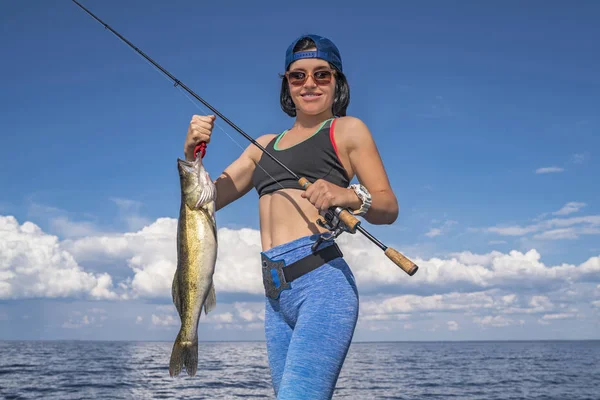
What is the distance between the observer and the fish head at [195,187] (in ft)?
13.2

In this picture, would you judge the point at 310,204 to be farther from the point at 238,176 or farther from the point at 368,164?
the point at 238,176

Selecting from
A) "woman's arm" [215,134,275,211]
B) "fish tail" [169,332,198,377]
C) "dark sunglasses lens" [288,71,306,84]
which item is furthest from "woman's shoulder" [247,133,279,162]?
"fish tail" [169,332,198,377]

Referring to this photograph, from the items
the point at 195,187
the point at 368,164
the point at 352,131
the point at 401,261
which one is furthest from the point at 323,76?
the point at 401,261

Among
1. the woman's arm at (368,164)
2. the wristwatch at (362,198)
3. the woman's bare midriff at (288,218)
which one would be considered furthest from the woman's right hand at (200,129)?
the wristwatch at (362,198)

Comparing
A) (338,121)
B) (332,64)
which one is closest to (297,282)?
(338,121)

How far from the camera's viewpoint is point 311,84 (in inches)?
166

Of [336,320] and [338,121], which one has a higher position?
[338,121]

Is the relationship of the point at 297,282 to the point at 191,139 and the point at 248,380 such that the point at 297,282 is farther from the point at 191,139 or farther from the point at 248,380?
the point at 248,380

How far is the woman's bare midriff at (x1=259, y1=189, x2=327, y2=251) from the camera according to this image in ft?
12.5

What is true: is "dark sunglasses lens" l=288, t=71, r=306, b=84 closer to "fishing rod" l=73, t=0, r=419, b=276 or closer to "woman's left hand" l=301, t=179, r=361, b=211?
"fishing rod" l=73, t=0, r=419, b=276

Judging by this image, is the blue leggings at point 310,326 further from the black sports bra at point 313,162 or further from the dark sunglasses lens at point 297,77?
the dark sunglasses lens at point 297,77

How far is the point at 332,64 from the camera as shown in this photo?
426 cm

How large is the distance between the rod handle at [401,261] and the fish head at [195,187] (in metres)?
1.27

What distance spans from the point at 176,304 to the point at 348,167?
1.51 meters
